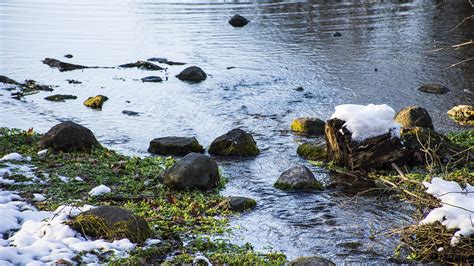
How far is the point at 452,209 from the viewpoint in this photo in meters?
9.48

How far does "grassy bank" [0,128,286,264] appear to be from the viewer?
976cm

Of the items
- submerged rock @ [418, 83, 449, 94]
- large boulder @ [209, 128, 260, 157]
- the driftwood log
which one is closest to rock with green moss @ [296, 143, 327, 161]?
the driftwood log

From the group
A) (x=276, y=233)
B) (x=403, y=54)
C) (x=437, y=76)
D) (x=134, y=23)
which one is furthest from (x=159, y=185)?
(x=134, y=23)

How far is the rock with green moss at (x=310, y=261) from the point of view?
9102mm

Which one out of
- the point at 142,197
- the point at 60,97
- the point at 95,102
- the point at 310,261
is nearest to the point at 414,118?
the point at 142,197

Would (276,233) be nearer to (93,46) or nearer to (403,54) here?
(403,54)

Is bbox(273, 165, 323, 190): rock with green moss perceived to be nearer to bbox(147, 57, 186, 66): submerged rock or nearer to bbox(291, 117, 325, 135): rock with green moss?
bbox(291, 117, 325, 135): rock with green moss

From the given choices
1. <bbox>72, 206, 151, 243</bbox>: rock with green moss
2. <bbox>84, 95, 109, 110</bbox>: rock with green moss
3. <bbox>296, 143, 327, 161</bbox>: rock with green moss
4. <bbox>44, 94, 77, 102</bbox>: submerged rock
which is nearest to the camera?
<bbox>72, 206, 151, 243</bbox>: rock with green moss

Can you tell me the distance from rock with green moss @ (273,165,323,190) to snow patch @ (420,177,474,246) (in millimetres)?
3397

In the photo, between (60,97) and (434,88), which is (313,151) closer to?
(434,88)

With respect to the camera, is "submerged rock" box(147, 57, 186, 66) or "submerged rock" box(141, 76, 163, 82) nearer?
"submerged rock" box(141, 76, 163, 82)

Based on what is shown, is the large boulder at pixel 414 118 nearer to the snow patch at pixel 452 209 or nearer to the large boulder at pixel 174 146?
the large boulder at pixel 174 146

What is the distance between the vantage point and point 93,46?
3312 cm

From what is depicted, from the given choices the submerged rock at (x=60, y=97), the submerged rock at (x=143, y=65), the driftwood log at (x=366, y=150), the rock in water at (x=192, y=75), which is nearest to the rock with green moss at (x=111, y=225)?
the driftwood log at (x=366, y=150)
